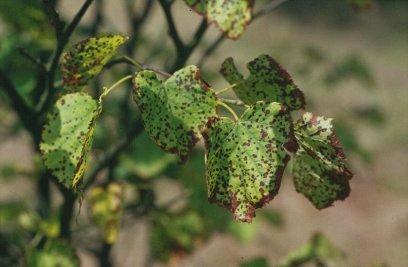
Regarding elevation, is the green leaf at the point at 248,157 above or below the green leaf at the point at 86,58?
below

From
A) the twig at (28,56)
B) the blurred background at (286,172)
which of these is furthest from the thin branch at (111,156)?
the twig at (28,56)

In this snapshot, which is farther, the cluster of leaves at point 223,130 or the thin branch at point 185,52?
the thin branch at point 185,52

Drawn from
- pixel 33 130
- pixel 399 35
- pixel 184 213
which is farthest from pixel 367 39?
pixel 33 130

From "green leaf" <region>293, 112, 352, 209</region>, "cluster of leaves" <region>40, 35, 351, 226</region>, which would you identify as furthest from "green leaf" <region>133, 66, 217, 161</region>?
"green leaf" <region>293, 112, 352, 209</region>

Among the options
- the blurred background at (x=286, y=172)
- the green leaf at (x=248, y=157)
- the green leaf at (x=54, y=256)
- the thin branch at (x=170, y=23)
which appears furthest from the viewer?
the blurred background at (x=286, y=172)

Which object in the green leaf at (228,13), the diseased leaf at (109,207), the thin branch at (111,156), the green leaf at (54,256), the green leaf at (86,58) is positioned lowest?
the diseased leaf at (109,207)

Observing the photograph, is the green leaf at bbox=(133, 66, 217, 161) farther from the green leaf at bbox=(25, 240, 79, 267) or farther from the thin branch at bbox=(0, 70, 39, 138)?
the green leaf at bbox=(25, 240, 79, 267)

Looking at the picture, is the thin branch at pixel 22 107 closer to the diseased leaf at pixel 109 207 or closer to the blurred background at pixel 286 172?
the blurred background at pixel 286 172

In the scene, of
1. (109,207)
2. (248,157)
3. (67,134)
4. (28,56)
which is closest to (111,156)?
(109,207)
